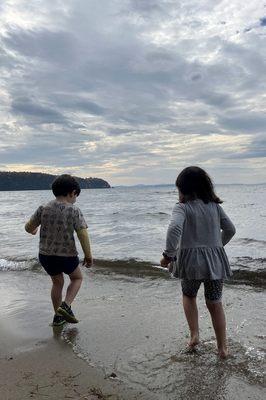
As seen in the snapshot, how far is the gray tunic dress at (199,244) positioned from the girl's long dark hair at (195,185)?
2.0 inches

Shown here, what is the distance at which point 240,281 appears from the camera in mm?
7391

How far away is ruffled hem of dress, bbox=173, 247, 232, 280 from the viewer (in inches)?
152

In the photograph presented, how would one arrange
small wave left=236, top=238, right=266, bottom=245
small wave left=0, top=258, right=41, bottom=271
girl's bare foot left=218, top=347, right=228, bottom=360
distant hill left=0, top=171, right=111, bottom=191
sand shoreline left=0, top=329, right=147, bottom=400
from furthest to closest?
distant hill left=0, top=171, right=111, bottom=191 → small wave left=236, top=238, right=266, bottom=245 → small wave left=0, top=258, right=41, bottom=271 → girl's bare foot left=218, top=347, right=228, bottom=360 → sand shoreline left=0, top=329, right=147, bottom=400

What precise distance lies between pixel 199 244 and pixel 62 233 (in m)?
1.69

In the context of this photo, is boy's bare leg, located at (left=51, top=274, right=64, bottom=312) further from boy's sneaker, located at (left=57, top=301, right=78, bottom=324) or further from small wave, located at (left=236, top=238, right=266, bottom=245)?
small wave, located at (left=236, top=238, right=266, bottom=245)

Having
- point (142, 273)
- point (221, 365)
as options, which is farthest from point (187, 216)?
point (142, 273)

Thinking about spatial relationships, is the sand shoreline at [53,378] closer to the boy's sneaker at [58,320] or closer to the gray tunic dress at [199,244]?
the boy's sneaker at [58,320]

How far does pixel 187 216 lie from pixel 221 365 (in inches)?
52.4

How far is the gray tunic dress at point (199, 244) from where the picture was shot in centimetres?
386

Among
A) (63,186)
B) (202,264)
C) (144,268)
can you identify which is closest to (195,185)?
(202,264)

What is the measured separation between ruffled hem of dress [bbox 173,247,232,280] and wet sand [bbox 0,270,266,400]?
0.75 meters

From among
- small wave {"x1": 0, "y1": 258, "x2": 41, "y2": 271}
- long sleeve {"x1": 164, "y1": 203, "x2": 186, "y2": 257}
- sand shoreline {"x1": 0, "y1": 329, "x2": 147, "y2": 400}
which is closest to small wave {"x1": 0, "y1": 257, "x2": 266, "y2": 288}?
small wave {"x1": 0, "y1": 258, "x2": 41, "y2": 271}

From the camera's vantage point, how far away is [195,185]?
12.9ft

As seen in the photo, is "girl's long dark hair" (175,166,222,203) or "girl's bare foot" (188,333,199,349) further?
"girl's bare foot" (188,333,199,349)
